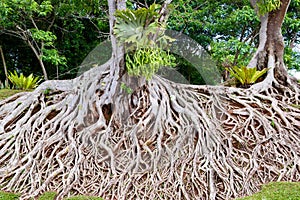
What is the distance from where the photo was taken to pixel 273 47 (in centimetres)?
549

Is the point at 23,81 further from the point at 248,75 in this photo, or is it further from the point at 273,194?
the point at 273,194

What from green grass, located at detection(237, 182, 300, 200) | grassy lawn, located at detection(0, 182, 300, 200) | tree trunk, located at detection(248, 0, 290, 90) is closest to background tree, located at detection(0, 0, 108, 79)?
tree trunk, located at detection(248, 0, 290, 90)

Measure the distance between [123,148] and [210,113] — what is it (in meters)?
1.38

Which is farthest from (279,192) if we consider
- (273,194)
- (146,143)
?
(146,143)

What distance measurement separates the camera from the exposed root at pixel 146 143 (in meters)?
3.03

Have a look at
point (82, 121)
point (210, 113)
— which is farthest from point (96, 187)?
point (210, 113)

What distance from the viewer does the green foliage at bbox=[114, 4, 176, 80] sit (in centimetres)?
305

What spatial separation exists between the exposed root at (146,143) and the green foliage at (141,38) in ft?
1.84

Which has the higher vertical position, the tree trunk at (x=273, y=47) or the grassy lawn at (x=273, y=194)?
the tree trunk at (x=273, y=47)

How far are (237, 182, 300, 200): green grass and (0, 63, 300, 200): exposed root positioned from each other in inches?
5.2

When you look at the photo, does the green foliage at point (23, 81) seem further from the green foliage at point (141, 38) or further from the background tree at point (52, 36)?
the green foliage at point (141, 38)

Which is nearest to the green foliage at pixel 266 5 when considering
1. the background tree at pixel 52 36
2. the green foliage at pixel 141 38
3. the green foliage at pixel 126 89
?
the green foliage at pixel 141 38

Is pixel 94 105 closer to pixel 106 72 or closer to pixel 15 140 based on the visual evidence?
pixel 106 72

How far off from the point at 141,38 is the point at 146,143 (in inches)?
50.4
